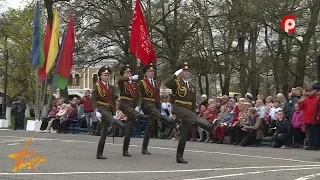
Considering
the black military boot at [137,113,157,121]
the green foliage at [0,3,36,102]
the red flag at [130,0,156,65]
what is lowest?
the black military boot at [137,113,157,121]

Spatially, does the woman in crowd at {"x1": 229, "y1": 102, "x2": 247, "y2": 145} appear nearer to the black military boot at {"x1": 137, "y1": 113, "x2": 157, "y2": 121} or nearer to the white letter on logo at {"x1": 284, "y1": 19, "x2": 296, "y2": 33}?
the black military boot at {"x1": 137, "y1": 113, "x2": 157, "y2": 121}

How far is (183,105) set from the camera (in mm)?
10898

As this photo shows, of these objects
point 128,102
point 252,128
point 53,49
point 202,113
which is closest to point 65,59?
point 53,49

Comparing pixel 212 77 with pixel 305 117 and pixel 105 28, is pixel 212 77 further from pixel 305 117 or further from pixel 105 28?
pixel 305 117

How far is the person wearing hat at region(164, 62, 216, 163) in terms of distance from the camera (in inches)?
425

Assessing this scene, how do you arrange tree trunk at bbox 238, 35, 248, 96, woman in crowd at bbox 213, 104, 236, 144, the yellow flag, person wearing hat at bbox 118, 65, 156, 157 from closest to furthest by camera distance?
person wearing hat at bbox 118, 65, 156, 157 → woman in crowd at bbox 213, 104, 236, 144 → the yellow flag → tree trunk at bbox 238, 35, 248, 96

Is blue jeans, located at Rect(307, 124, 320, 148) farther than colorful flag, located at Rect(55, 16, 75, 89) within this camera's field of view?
No

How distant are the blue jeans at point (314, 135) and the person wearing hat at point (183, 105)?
5534mm

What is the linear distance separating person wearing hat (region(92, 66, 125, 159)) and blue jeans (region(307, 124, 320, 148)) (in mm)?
6250

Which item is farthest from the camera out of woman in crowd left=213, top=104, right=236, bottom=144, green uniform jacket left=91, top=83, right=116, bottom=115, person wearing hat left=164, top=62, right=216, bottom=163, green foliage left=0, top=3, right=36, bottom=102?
green foliage left=0, top=3, right=36, bottom=102

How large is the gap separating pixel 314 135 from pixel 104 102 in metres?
6.84

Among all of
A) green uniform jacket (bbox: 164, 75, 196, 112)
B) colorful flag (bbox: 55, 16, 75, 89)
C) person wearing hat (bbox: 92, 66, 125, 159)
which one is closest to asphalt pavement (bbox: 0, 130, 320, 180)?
person wearing hat (bbox: 92, 66, 125, 159)

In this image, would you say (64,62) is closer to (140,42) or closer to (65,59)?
(65,59)

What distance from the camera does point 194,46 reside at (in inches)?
1251
